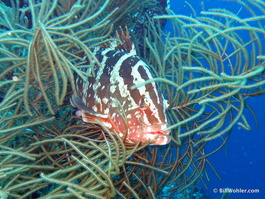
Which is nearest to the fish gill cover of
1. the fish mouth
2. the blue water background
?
the fish mouth

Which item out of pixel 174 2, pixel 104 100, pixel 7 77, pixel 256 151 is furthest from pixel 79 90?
pixel 174 2

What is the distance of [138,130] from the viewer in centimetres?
294

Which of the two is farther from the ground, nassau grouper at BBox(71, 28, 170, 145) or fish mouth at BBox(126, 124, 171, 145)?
nassau grouper at BBox(71, 28, 170, 145)

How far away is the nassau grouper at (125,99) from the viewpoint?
112 inches

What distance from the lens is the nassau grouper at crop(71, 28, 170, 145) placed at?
2.84 meters

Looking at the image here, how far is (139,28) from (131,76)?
14.5 ft

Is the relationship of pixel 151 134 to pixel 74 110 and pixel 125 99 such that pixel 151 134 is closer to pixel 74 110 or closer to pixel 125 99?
pixel 125 99

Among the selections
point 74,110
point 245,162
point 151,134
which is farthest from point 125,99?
point 245,162

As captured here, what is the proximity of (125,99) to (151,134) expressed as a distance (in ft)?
2.34

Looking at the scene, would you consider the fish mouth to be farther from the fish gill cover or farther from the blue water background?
the blue water background

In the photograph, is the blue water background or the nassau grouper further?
the blue water background

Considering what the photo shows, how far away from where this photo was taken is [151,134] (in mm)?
→ 2791

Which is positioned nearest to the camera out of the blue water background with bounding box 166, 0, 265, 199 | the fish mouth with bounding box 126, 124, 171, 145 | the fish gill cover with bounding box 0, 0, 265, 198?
the fish gill cover with bounding box 0, 0, 265, 198

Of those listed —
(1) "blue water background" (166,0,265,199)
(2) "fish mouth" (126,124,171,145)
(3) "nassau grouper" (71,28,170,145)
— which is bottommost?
(1) "blue water background" (166,0,265,199)
